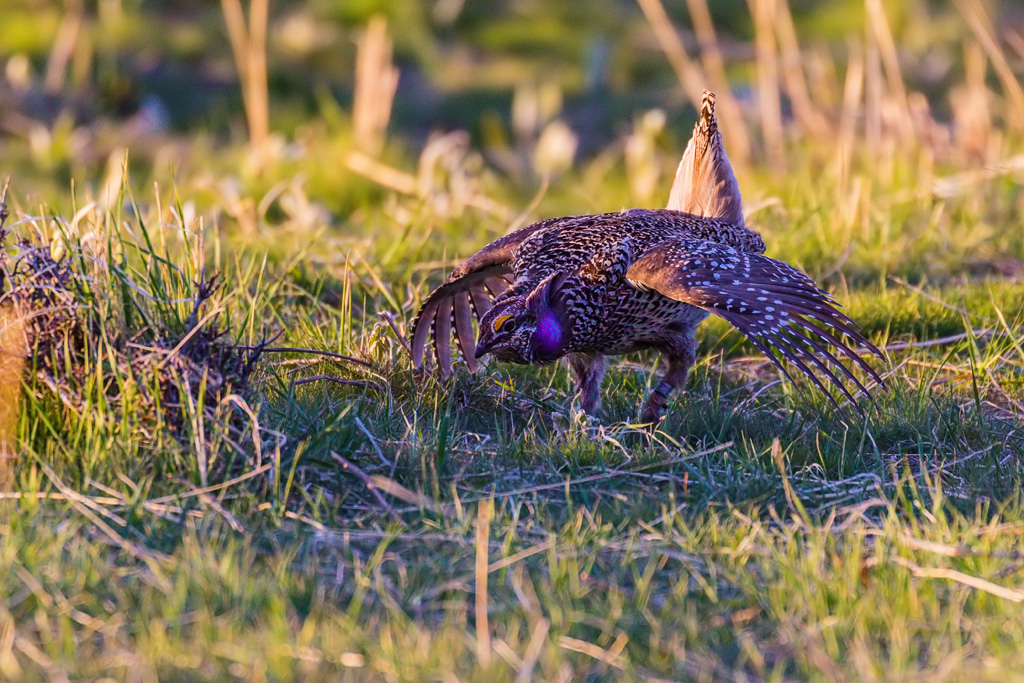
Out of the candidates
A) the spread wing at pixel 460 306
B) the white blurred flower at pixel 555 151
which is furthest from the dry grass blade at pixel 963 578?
the white blurred flower at pixel 555 151

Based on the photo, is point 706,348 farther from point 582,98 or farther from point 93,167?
point 582,98

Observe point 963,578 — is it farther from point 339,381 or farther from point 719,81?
point 719,81

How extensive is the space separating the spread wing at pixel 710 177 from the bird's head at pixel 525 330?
4.33ft

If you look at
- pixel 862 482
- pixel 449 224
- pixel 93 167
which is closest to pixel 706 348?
pixel 862 482

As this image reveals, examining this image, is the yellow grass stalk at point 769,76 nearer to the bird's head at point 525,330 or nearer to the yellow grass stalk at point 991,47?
the yellow grass stalk at point 991,47

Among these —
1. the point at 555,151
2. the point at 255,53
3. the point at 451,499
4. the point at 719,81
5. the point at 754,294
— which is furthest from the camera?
the point at 555,151

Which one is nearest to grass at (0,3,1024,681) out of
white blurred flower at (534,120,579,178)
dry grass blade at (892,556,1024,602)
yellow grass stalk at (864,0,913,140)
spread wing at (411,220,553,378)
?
dry grass blade at (892,556,1024,602)

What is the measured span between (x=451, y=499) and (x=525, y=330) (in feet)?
2.55

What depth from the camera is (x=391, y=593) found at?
2.79 metres

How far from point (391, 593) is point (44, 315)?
4.83 feet

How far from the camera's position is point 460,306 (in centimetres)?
451

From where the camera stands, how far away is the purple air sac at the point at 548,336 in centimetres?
394

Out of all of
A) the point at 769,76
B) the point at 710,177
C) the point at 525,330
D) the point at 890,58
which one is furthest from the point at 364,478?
the point at 769,76

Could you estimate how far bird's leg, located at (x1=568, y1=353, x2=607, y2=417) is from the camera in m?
4.19
